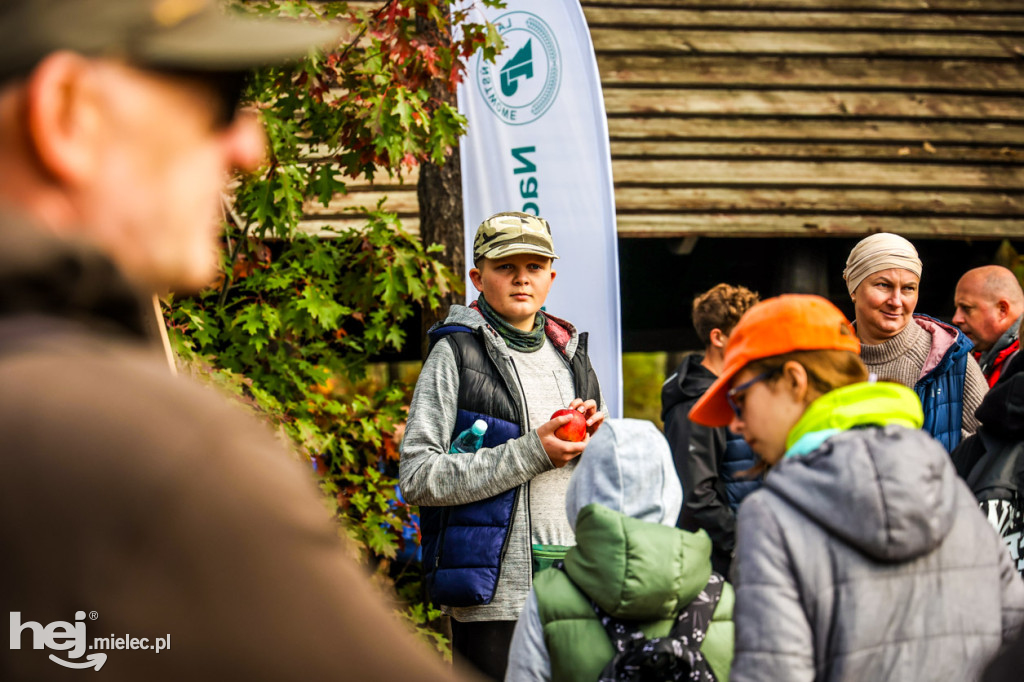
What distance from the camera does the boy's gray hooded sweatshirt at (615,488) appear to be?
2203 mm

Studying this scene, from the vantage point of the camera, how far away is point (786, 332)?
2.04 m

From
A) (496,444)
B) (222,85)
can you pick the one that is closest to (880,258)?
(496,444)

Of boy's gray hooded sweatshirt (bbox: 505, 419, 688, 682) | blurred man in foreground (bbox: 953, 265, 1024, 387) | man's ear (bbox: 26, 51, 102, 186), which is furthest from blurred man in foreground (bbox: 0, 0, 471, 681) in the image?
blurred man in foreground (bbox: 953, 265, 1024, 387)

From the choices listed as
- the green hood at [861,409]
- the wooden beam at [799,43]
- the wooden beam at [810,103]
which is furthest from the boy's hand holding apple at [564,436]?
the wooden beam at [799,43]

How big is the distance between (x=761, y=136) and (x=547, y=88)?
8.43ft

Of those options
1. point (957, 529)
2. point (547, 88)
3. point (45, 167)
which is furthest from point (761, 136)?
point (45, 167)

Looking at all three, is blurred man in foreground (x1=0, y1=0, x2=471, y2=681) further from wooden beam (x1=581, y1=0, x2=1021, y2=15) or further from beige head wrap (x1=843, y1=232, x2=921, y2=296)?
wooden beam (x1=581, y1=0, x2=1021, y2=15)

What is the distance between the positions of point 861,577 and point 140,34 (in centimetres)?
154

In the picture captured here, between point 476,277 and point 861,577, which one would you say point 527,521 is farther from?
point 861,577

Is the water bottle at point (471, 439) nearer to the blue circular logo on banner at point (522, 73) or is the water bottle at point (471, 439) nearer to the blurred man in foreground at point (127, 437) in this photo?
the blue circular logo on banner at point (522, 73)

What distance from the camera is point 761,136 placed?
277 inches

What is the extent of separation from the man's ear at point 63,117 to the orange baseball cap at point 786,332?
163 centimetres

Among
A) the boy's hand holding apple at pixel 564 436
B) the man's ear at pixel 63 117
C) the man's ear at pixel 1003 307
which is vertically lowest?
the boy's hand holding apple at pixel 564 436

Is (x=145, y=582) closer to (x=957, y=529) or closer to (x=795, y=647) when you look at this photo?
(x=795, y=647)
